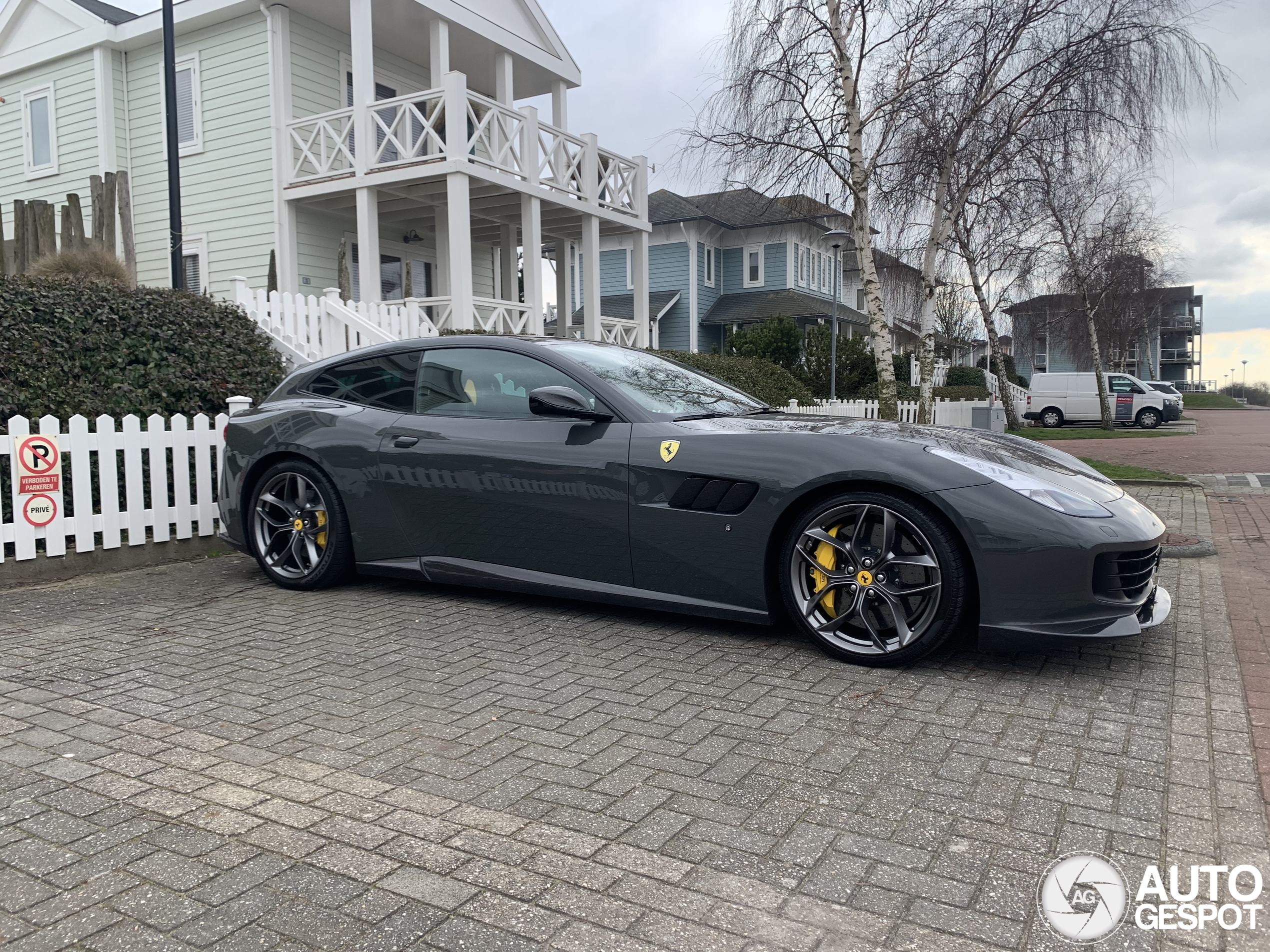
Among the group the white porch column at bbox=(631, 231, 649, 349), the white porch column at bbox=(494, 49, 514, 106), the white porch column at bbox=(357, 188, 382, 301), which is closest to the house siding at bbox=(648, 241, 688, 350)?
the white porch column at bbox=(631, 231, 649, 349)

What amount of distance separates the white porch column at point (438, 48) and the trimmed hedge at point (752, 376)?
6.21 m

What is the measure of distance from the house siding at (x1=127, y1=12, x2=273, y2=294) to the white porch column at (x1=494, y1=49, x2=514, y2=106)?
3962 mm

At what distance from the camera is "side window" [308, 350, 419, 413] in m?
5.28

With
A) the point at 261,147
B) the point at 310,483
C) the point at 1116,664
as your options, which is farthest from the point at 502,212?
the point at 1116,664

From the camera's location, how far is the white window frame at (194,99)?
16219 millimetres

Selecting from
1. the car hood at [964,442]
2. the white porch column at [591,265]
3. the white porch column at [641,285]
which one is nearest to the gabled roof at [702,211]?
the white porch column at [641,285]

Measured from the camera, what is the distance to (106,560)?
623cm

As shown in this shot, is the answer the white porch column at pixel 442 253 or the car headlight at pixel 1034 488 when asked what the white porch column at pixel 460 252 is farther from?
the car headlight at pixel 1034 488

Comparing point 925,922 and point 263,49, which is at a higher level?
point 263,49

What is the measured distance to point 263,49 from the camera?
608 inches

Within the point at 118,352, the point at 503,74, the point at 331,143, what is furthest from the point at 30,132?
the point at 118,352

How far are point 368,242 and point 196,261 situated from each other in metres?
4.59

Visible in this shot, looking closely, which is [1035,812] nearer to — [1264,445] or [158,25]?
[158,25]

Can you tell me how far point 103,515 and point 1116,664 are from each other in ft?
19.8
